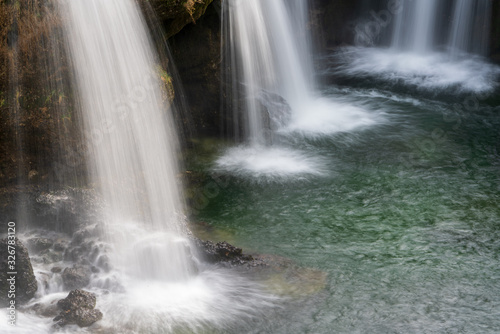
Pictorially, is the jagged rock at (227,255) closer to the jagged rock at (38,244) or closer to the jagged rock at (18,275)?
the jagged rock at (38,244)

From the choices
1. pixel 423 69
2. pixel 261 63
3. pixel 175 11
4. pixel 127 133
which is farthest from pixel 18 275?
pixel 423 69

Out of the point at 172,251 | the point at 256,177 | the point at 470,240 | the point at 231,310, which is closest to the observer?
the point at 231,310

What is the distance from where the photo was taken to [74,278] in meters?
6.50

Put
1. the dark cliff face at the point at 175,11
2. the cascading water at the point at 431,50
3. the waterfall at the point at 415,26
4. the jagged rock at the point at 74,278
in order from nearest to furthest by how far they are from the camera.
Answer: the jagged rock at the point at 74,278 < the dark cliff face at the point at 175,11 < the cascading water at the point at 431,50 < the waterfall at the point at 415,26

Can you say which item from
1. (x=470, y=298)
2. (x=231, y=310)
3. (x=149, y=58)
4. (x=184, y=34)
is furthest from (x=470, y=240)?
Answer: (x=184, y=34)

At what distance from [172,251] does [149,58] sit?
309cm

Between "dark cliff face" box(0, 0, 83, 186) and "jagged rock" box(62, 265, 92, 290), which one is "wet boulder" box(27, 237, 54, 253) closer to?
"jagged rock" box(62, 265, 92, 290)

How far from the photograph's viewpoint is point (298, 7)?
55.2ft

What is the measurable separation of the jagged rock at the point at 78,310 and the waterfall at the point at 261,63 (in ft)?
18.7

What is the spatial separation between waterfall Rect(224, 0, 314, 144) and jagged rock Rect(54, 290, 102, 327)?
570 cm

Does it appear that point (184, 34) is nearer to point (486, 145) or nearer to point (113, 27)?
point (113, 27)

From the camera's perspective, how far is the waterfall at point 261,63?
1120cm

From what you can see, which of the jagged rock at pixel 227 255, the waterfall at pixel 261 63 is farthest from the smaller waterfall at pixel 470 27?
the jagged rock at pixel 227 255

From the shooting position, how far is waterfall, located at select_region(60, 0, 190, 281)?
7.08m
